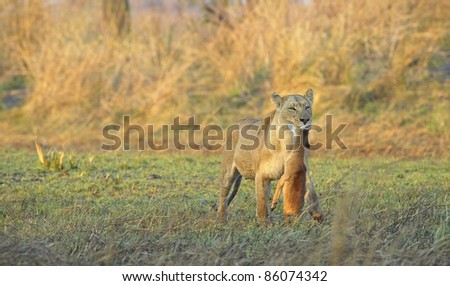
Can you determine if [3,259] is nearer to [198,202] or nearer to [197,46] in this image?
[198,202]

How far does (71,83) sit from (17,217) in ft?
23.8

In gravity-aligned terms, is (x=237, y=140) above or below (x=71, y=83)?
above

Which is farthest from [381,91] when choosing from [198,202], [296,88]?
[198,202]

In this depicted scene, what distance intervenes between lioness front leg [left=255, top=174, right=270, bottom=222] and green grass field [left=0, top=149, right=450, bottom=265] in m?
0.10

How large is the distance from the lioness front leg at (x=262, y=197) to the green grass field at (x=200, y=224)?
0.10m

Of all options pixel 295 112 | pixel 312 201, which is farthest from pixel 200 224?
pixel 295 112

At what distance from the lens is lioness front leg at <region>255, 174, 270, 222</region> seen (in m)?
6.62

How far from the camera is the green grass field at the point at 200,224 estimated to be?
5.66 metres

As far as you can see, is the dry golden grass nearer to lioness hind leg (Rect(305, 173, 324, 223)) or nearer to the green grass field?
the green grass field

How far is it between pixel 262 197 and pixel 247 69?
25.3 feet

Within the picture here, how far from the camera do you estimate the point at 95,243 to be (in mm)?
5969
